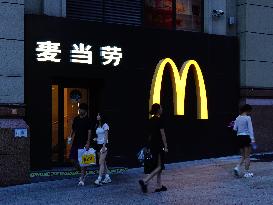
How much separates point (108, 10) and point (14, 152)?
5409mm

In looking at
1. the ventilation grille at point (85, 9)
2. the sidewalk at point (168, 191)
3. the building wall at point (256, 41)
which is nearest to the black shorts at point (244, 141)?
the sidewalk at point (168, 191)

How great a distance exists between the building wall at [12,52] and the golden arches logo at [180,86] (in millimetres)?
4427

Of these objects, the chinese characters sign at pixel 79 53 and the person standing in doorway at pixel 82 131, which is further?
the chinese characters sign at pixel 79 53

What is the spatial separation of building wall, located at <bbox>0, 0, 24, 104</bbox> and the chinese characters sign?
0.78m

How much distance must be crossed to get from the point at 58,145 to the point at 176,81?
422cm

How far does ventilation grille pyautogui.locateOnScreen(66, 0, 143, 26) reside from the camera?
604 inches

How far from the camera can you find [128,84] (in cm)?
1588

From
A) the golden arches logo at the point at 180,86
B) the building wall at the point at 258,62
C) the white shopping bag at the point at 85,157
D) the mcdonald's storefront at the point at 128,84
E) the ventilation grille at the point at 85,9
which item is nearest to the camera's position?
the white shopping bag at the point at 85,157

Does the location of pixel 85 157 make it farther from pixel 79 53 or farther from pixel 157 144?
pixel 79 53

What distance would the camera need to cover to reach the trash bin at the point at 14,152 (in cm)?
1285

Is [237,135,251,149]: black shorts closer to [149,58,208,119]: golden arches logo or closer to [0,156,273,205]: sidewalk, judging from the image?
[0,156,273,205]: sidewalk

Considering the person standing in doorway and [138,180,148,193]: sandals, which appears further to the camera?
the person standing in doorway

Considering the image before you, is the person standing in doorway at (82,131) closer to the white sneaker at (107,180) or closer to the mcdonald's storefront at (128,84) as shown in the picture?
the white sneaker at (107,180)

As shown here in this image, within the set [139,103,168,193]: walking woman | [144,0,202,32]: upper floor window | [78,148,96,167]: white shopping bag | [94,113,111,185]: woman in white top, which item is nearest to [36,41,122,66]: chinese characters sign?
[144,0,202,32]: upper floor window
